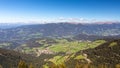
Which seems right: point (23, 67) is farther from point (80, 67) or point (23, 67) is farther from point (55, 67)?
point (80, 67)

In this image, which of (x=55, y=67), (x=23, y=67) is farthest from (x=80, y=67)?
(x=23, y=67)

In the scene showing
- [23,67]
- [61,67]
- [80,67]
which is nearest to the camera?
[23,67]

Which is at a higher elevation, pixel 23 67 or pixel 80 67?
pixel 23 67

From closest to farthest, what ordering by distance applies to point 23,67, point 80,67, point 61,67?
point 23,67 < point 61,67 < point 80,67

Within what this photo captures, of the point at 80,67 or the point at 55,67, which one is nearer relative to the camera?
the point at 55,67

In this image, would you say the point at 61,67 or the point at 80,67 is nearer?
the point at 61,67

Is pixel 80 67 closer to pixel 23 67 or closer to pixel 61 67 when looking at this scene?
pixel 61 67

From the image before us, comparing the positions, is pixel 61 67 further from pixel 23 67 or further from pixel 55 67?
pixel 23 67
